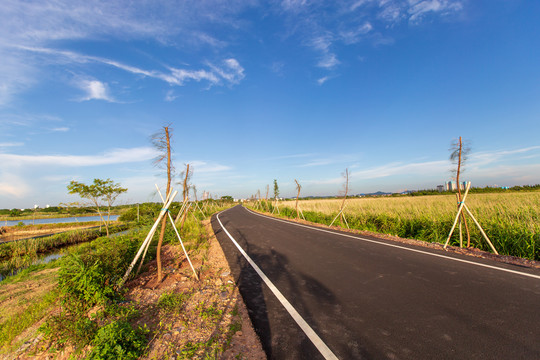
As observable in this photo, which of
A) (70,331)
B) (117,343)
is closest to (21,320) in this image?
(70,331)

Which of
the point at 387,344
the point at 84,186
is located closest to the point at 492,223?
the point at 387,344

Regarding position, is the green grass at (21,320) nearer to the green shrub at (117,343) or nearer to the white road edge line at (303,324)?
the green shrub at (117,343)

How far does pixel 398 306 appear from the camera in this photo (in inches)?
141

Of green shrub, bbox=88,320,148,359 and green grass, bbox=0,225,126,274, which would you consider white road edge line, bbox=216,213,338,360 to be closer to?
green shrub, bbox=88,320,148,359

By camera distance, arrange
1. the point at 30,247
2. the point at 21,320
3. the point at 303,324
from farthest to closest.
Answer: the point at 30,247, the point at 21,320, the point at 303,324

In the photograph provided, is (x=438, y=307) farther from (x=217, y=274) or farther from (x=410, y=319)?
(x=217, y=274)

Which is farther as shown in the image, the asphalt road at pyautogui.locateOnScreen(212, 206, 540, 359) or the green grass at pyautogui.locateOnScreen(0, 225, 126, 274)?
the green grass at pyautogui.locateOnScreen(0, 225, 126, 274)

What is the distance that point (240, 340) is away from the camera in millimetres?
2836

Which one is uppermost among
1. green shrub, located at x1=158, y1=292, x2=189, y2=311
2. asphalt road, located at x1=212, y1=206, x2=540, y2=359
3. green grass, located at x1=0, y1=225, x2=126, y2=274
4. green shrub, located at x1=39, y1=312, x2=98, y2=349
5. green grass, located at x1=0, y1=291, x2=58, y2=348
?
green shrub, located at x1=39, y1=312, x2=98, y2=349

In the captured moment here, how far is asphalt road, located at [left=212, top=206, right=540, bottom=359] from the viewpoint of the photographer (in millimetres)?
2607

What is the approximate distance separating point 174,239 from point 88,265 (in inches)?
236

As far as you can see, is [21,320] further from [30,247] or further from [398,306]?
[30,247]

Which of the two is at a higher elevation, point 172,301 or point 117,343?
point 117,343

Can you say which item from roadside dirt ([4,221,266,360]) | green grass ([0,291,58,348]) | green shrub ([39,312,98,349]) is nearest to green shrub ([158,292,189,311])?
roadside dirt ([4,221,266,360])
